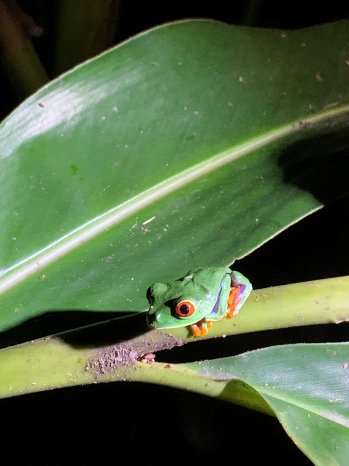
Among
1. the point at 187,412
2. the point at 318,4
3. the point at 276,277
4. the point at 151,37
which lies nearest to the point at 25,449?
the point at 187,412

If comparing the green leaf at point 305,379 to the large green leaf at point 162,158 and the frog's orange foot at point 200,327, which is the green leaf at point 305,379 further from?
the large green leaf at point 162,158

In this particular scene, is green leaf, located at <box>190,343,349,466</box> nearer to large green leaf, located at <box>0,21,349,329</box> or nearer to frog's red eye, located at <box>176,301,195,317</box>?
frog's red eye, located at <box>176,301,195,317</box>

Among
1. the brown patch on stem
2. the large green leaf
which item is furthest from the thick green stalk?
the large green leaf

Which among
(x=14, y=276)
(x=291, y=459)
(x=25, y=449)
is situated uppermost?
(x=14, y=276)

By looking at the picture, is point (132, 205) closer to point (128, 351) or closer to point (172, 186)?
point (172, 186)

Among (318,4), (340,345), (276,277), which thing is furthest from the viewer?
(318,4)

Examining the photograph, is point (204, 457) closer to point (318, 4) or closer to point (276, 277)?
point (276, 277)
